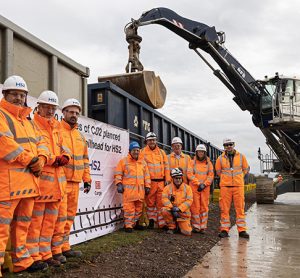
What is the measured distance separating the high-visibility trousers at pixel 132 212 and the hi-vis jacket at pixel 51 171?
228 centimetres

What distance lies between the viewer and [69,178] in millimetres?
4195

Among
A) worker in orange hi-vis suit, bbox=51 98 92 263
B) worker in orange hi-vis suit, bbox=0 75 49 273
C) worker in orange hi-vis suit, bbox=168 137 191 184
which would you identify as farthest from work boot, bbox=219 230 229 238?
worker in orange hi-vis suit, bbox=0 75 49 273

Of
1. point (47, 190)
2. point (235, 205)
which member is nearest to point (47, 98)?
point (47, 190)

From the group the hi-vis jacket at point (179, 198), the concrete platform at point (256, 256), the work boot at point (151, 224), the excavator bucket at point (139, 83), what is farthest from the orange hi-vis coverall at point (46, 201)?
the excavator bucket at point (139, 83)

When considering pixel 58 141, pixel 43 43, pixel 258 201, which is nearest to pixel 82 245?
pixel 58 141

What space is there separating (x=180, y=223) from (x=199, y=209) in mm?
500

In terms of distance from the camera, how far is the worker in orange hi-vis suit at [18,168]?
10.3 feet

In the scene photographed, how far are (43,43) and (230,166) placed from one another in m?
3.71

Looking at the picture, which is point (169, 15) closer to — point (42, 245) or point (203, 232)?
point (203, 232)

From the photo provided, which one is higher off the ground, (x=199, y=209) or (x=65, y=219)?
(x=65, y=219)

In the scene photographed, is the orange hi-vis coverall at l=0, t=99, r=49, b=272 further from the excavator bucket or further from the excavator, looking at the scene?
the excavator

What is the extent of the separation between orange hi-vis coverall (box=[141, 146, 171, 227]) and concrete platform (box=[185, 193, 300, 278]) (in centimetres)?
132

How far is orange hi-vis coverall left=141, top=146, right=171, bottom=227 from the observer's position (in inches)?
261

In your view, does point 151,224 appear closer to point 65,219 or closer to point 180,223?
point 180,223
